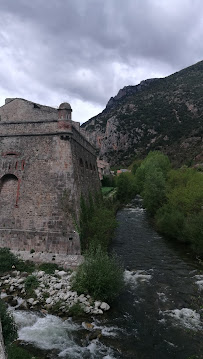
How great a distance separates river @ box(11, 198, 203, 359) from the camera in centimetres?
862

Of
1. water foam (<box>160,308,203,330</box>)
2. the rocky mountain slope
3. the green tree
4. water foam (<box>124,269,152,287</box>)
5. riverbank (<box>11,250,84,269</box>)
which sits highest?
the rocky mountain slope

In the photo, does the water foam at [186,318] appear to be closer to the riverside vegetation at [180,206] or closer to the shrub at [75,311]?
the shrub at [75,311]

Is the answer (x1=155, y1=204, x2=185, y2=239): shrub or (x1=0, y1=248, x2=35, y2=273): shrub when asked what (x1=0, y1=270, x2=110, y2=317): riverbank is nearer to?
(x1=0, y1=248, x2=35, y2=273): shrub

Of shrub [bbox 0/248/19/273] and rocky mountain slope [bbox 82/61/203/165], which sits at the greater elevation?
rocky mountain slope [bbox 82/61/203/165]

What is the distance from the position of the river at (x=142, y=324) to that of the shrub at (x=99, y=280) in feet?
2.49

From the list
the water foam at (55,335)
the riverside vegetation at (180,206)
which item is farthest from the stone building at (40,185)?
the riverside vegetation at (180,206)

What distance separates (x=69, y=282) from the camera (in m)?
12.4

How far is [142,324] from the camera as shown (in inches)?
400

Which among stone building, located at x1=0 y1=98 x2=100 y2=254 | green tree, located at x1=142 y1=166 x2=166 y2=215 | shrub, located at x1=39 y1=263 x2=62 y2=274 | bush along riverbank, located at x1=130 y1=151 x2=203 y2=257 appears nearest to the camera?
shrub, located at x1=39 y1=263 x2=62 y2=274

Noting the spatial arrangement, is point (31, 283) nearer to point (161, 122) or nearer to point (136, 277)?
point (136, 277)

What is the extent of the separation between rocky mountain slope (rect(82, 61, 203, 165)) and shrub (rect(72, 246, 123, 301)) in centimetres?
6073

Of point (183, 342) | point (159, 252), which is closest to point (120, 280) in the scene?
point (183, 342)

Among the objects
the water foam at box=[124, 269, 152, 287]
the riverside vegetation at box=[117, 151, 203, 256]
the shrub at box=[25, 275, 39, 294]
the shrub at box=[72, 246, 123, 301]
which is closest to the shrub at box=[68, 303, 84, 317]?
the shrub at box=[72, 246, 123, 301]

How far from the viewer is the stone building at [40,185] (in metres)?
15.5
